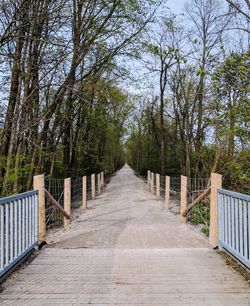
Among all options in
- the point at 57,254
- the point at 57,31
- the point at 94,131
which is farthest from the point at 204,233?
the point at 94,131

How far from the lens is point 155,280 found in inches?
185

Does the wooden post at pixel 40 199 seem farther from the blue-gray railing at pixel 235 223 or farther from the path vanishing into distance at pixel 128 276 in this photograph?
the blue-gray railing at pixel 235 223

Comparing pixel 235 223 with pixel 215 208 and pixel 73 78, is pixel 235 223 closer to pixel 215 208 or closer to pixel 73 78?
pixel 215 208

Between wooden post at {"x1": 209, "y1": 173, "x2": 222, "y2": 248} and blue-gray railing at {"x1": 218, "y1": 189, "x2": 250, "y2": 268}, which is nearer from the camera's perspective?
blue-gray railing at {"x1": 218, "y1": 189, "x2": 250, "y2": 268}

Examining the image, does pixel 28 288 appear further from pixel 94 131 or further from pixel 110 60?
pixel 94 131

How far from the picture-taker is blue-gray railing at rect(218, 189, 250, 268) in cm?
475

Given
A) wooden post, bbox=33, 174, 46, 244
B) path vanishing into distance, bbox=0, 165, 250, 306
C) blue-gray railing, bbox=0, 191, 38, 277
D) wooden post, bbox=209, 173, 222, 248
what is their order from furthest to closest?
wooden post, bbox=33, 174, 46, 244 → wooden post, bbox=209, 173, 222, 248 → blue-gray railing, bbox=0, 191, 38, 277 → path vanishing into distance, bbox=0, 165, 250, 306

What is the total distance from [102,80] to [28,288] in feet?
50.3

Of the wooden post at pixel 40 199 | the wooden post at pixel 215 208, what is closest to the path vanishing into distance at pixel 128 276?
the wooden post at pixel 215 208

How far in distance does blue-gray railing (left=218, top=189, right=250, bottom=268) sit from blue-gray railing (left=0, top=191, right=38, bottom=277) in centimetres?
277

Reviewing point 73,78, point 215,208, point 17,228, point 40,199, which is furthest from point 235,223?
point 73,78

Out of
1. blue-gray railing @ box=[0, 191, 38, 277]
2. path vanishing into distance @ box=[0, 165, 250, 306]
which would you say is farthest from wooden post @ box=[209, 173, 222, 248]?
blue-gray railing @ box=[0, 191, 38, 277]

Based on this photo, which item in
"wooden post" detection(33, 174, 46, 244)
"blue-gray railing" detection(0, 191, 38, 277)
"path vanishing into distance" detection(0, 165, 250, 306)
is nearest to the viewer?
"path vanishing into distance" detection(0, 165, 250, 306)

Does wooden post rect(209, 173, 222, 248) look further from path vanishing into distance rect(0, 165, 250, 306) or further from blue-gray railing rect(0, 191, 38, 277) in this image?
blue-gray railing rect(0, 191, 38, 277)
